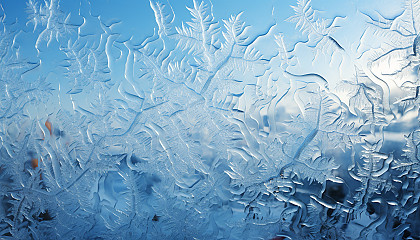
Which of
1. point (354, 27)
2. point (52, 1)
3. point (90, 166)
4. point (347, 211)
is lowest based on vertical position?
point (347, 211)

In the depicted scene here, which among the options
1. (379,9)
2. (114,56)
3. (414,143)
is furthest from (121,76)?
(414,143)

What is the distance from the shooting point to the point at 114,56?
5.23 ft

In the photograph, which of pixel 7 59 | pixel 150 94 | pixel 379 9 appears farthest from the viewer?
pixel 7 59

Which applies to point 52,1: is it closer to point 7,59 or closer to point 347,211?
point 7,59

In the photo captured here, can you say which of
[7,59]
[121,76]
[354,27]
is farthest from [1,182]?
[354,27]

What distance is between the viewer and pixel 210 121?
155 centimetres

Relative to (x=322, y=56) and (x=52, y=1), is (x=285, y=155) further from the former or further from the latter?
(x=52, y=1)

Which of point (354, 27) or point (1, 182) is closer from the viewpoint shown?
point (354, 27)

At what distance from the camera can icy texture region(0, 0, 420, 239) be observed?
1467 mm

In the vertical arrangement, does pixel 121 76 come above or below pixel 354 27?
below

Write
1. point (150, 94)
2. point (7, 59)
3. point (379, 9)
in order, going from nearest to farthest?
point (379, 9), point (150, 94), point (7, 59)

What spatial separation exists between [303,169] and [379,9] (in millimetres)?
840

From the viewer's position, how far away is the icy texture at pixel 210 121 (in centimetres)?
147

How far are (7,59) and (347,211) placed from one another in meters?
1.96
